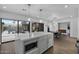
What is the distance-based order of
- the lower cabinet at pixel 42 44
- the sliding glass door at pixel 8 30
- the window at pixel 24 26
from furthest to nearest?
the window at pixel 24 26
the sliding glass door at pixel 8 30
the lower cabinet at pixel 42 44

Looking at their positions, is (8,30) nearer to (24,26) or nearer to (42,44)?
(24,26)

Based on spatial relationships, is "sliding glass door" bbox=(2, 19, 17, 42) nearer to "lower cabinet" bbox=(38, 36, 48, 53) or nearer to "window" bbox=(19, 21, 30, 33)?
"window" bbox=(19, 21, 30, 33)

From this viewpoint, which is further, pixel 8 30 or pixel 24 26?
pixel 24 26

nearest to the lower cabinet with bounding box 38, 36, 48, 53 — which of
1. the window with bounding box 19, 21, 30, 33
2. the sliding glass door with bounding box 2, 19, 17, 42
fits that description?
the sliding glass door with bounding box 2, 19, 17, 42

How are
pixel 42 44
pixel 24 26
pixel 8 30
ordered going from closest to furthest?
pixel 42 44 < pixel 8 30 < pixel 24 26

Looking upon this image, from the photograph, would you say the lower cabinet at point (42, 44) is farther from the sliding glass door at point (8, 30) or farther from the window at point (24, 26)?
the window at point (24, 26)

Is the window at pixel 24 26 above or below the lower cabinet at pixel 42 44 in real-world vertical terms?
above

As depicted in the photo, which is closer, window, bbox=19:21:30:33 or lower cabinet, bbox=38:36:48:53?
lower cabinet, bbox=38:36:48:53

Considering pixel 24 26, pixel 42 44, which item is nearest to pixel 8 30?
pixel 24 26

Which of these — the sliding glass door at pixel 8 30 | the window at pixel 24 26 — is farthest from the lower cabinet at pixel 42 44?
the window at pixel 24 26

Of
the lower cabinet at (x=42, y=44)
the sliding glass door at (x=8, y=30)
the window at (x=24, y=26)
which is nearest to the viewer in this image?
the lower cabinet at (x=42, y=44)

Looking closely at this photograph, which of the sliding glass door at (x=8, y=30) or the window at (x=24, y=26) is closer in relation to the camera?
the sliding glass door at (x=8, y=30)
